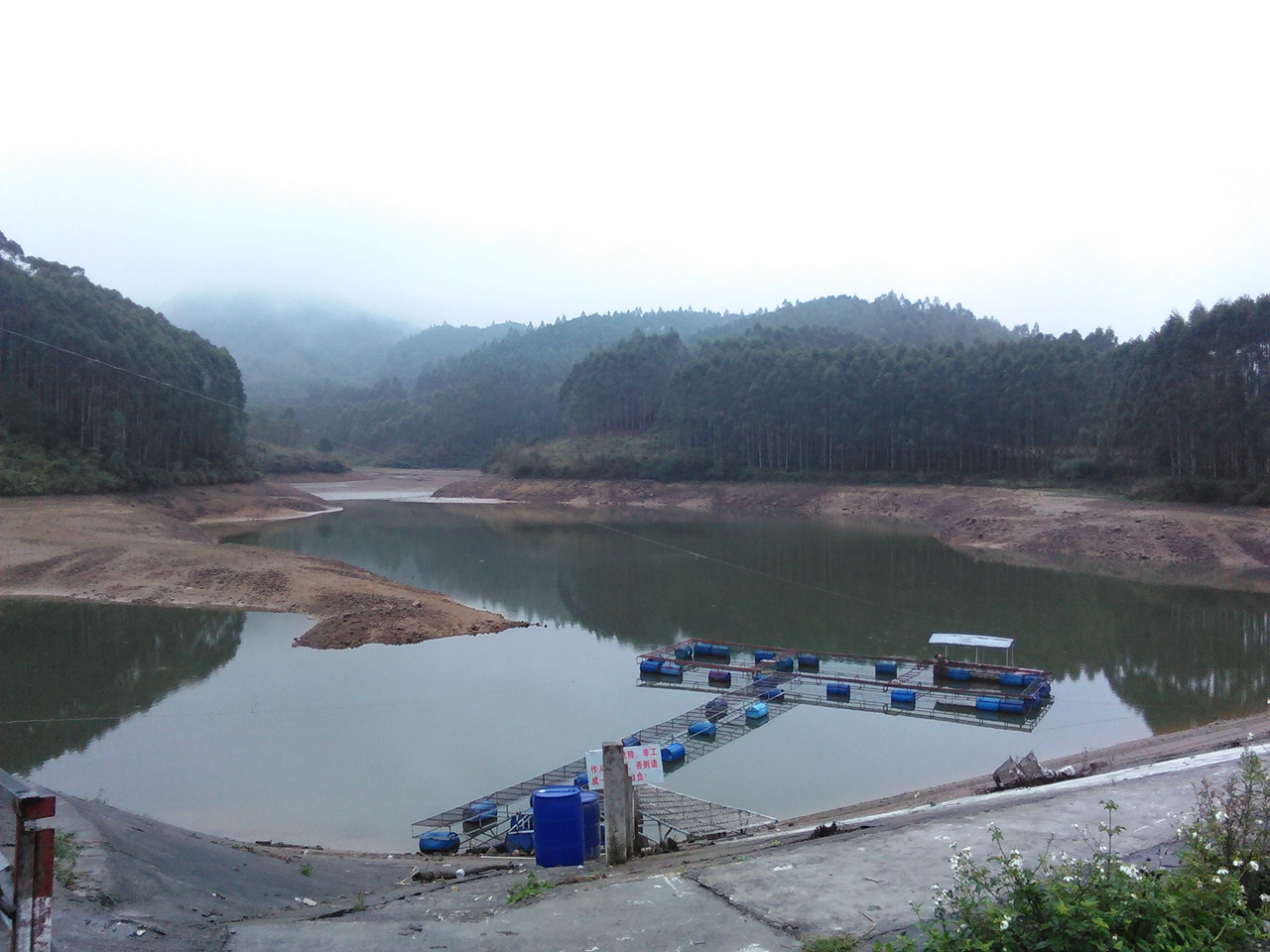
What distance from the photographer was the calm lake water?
1409 centimetres

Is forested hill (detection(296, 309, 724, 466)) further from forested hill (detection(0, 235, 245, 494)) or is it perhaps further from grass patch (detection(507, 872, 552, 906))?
grass patch (detection(507, 872, 552, 906))

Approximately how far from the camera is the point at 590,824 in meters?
9.20

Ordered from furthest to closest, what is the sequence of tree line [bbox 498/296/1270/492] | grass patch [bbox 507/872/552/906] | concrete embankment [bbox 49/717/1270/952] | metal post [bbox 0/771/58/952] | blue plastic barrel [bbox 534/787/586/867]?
1. tree line [bbox 498/296/1270/492]
2. blue plastic barrel [bbox 534/787/586/867]
3. grass patch [bbox 507/872/552/906]
4. concrete embankment [bbox 49/717/1270/952]
5. metal post [bbox 0/771/58/952]

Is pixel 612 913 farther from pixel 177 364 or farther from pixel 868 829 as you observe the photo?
pixel 177 364

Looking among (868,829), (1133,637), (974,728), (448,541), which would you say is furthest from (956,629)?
(448,541)

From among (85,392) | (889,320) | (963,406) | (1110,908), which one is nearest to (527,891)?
(1110,908)

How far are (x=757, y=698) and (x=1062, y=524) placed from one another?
2986 centimetres

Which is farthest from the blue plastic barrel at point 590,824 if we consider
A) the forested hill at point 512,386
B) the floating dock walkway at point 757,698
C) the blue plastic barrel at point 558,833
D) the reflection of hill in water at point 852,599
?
the forested hill at point 512,386

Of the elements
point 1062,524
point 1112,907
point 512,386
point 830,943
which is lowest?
point 1062,524

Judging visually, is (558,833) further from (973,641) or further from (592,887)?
(973,641)

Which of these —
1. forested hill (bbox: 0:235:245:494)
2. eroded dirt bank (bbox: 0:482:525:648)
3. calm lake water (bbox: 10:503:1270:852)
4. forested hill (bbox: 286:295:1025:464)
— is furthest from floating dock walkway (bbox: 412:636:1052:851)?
forested hill (bbox: 286:295:1025:464)

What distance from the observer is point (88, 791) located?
13523mm

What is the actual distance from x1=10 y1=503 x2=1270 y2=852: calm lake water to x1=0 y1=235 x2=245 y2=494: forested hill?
23.6m

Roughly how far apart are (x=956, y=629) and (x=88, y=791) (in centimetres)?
2083
